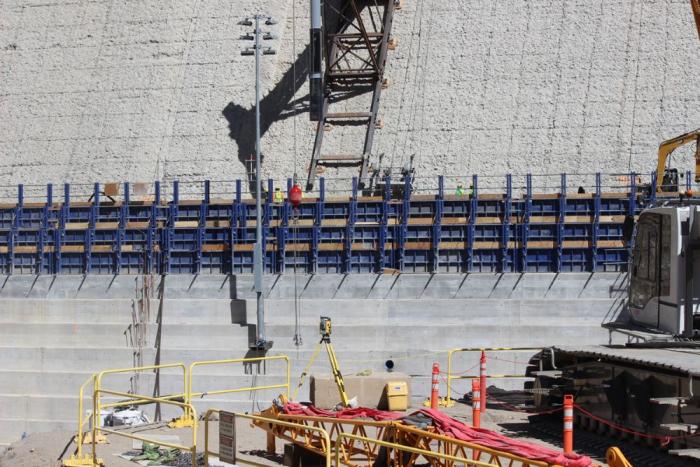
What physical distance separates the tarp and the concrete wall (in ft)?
33.4

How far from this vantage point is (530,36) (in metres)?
34.0

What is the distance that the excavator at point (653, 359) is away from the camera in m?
13.1

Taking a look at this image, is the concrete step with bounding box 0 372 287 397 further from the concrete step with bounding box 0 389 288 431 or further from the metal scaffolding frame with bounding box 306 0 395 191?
the metal scaffolding frame with bounding box 306 0 395 191

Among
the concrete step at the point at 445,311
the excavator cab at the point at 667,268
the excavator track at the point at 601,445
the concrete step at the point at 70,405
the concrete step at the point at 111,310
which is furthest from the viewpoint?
the concrete step at the point at 111,310

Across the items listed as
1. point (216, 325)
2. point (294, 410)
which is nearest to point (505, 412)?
point (294, 410)

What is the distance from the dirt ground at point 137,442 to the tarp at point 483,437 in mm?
1448

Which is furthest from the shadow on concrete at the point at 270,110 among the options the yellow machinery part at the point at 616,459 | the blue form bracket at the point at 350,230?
the yellow machinery part at the point at 616,459

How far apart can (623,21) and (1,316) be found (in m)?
21.2

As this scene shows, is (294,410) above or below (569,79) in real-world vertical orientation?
below

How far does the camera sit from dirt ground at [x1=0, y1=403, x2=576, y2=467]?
14.6 meters

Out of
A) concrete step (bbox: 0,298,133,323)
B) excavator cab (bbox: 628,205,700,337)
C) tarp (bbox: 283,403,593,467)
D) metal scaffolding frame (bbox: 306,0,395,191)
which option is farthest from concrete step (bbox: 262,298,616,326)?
tarp (bbox: 283,403,593,467)

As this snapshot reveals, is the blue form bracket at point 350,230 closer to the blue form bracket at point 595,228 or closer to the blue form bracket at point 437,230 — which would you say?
the blue form bracket at point 437,230

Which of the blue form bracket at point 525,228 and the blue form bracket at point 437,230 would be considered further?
the blue form bracket at point 437,230

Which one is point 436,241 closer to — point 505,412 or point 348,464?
point 505,412
